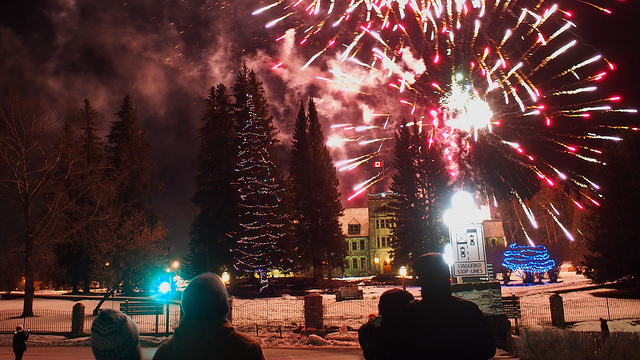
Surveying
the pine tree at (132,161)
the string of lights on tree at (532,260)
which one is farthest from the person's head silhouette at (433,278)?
the pine tree at (132,161)

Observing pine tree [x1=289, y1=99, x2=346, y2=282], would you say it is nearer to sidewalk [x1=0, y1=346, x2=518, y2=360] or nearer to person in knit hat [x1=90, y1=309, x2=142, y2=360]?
sidewalk [x1=0, y1=346, x2=518, y2=360]

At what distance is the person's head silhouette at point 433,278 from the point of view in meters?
3.16

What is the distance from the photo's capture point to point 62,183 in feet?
93.1

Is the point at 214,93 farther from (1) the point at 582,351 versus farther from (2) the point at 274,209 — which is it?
(1) the point at 582,351

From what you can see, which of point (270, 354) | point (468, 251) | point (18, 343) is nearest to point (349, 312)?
point (270, 354)

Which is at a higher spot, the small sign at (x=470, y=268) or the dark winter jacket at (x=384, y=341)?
the small sign at (x=470, y=268)

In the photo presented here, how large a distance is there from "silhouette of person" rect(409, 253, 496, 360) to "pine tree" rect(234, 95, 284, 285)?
3468cm

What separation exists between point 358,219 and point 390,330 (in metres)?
75.9

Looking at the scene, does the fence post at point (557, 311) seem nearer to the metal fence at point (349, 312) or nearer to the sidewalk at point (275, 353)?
the sidewalk at point (275, 353)

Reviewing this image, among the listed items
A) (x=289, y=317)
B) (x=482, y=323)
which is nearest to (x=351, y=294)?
(x=289, y=317)

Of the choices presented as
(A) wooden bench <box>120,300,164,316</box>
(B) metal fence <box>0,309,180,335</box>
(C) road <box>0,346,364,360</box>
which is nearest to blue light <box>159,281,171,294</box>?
(B) metal fence <box>0,309,180,335</box>

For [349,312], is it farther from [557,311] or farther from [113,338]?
[113,338]

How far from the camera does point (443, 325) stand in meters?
3.04

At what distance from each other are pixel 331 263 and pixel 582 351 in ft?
127
